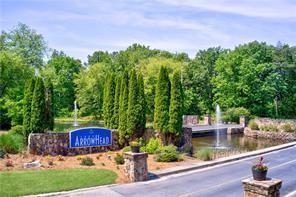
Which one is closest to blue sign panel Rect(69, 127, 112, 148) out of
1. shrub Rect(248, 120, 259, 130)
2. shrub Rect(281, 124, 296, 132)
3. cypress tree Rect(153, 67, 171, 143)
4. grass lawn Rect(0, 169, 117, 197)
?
cypress tree Rect(153, 67, 171, 143)

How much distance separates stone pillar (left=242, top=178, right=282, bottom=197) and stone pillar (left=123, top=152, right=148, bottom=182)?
22.1 ft

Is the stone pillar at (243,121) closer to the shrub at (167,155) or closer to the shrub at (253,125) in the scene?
the shrub at (253,125)

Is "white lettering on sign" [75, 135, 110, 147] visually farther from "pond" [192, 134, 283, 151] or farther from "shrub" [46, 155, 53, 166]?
"pond" [192, 134, 283, 151]

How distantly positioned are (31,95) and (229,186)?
39.0 feet

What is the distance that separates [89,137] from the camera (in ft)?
63.1

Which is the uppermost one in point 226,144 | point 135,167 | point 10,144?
point 10,144

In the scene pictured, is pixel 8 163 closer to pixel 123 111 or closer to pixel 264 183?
pixel 123 111

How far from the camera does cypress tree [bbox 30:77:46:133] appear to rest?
62.3 ft

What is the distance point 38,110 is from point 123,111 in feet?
16.7

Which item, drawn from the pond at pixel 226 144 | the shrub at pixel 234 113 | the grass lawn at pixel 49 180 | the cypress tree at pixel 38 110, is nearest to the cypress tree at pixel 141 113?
the cypress tree at pixel 38 110

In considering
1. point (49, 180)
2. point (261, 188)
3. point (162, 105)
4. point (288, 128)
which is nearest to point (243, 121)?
point (288, 128)

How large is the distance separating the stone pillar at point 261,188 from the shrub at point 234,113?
127 ft

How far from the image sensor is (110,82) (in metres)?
24.1

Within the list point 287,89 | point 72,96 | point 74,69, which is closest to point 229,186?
point 287,89
